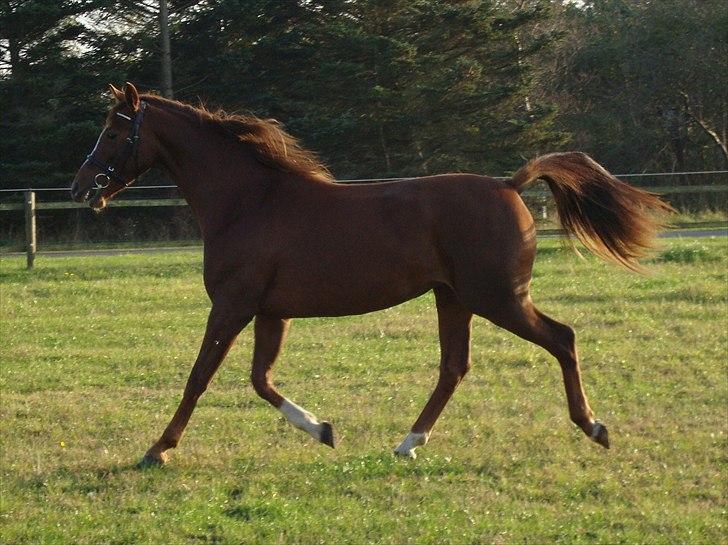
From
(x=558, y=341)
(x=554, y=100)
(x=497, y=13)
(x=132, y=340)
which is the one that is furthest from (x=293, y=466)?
(x=554, y=100)

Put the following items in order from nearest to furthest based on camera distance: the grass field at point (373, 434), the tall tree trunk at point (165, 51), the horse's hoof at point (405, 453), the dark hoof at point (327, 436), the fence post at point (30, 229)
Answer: the grass field at point (373, 434)
the horse's hoof at point (405, 453)
the dark hoof at point (327, 436)
the fence post at point (30, 229)
the tall tree trunk at point (165, 51)

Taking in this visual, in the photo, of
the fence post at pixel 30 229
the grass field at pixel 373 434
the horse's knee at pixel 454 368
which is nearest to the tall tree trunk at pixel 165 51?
the fence post at pixel 30 229

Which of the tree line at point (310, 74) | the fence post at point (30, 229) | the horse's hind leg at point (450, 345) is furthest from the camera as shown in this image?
the tree line at point (310, 74)

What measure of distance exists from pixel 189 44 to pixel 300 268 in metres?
22.9

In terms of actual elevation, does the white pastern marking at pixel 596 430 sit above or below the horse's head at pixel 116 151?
below

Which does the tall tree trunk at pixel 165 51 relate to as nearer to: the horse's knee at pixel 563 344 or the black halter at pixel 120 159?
the black halter at pixel 120 159

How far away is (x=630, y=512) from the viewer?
5.56m

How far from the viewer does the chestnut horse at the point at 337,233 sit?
6.63 m

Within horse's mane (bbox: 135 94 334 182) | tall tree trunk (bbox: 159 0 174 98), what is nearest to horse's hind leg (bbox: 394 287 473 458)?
horse's mane (bbox: 135 94 334 182)

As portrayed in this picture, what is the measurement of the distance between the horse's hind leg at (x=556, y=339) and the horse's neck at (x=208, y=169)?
1787mm

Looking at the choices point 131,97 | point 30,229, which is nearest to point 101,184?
point 131,97

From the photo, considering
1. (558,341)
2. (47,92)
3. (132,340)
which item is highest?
(47,92)

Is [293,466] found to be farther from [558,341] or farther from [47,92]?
[47,92]

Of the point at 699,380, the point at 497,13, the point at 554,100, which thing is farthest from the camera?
the point at 554,100
